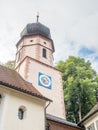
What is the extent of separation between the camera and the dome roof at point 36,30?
3200 centimetres

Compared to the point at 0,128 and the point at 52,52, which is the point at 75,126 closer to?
the point at 0,128

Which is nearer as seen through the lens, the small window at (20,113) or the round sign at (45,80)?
the small window at (20,113)

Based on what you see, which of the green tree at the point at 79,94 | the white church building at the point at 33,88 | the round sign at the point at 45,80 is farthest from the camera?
the green tree at the point at 79,94

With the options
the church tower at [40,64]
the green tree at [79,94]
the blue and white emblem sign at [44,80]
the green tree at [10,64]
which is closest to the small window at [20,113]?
the church tower at [40,64]

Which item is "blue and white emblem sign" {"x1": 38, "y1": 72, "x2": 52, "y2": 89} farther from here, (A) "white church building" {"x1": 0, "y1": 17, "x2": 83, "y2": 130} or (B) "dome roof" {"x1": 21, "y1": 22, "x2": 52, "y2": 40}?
(B) "dome roof" {"x1": 21, "y1": 22, "x2": 52, "y2": 40}

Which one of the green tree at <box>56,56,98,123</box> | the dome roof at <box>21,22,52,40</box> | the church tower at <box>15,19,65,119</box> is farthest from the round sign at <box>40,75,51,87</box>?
the dome roof at <box>21,22,52,40</box>

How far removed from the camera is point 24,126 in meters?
15.5

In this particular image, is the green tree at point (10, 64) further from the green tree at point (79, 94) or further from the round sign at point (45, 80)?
the round sign at point (45, 80)

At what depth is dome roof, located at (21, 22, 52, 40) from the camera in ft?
105

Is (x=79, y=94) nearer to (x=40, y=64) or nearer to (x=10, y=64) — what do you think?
(x=40, y=64)

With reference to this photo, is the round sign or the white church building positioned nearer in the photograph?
the white church building

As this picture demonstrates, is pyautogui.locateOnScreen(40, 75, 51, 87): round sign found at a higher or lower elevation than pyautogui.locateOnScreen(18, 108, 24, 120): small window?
higher

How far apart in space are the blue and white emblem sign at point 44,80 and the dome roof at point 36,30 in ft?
22.9

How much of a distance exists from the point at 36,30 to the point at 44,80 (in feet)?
27.4
